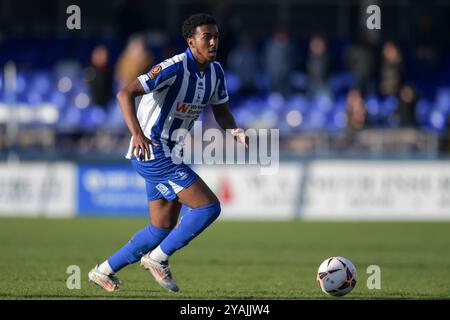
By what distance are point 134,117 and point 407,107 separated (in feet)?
45.4

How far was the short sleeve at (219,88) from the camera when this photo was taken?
375 inches

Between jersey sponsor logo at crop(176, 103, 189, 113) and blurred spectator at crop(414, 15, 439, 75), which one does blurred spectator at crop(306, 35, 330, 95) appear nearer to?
blurred spectator at crop(414, 15, 439, 75)

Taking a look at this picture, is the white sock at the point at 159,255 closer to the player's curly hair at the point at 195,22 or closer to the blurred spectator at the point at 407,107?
the player's curly hair at the point at 195,22

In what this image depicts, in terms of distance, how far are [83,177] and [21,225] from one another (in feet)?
8.09

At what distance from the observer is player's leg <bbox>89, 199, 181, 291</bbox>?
30.5ft

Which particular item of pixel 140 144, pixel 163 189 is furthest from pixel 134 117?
pixel 163 189

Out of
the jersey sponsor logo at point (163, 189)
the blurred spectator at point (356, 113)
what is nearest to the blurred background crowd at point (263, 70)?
the blurred spectator at point (356, 113)

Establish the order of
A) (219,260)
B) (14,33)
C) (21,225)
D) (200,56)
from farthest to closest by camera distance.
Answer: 1. (14,33)
2. (21,225)
3. (219,260)
4. (200,56)

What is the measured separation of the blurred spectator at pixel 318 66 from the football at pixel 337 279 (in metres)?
14.4

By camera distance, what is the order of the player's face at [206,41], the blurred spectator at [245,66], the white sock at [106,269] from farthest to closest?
the blurred spectator at [245,66] → the white sock at [106,269] → the player's face at [206,41]

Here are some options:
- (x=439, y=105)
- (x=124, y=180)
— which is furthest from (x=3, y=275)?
(x=439, y=105)

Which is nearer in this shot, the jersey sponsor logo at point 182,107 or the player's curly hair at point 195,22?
the player's curly hair at point 195,22

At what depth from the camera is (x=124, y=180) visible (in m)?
20.6

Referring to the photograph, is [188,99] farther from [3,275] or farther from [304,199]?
[304,199]
